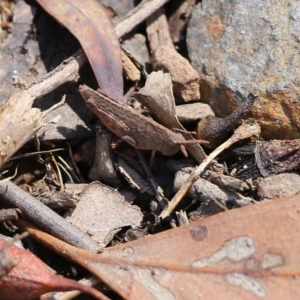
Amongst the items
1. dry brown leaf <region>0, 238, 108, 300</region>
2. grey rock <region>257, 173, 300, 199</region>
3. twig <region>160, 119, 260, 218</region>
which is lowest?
grey rock <region>257, 173, 300, 199</region>

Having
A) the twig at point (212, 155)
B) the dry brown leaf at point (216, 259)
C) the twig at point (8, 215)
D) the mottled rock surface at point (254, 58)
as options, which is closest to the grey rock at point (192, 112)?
the mottled rock surface at point (254, 58)

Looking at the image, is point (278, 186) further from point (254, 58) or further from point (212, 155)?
point (254, 58)

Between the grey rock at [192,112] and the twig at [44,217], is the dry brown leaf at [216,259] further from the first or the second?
the grey rock at [192,112]

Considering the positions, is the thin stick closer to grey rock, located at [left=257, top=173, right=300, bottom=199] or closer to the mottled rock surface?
the mottled rock surface

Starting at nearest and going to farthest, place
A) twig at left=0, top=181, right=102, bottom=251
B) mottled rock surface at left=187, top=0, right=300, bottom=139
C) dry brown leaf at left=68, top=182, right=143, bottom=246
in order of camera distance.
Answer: twig at left=0, top=181, right=102, bottom=251 < dry brown leaf at left=68, top=182, right=143, bottom=246 < mottled rock surface at left=187, top=0, right=300, bottom=139

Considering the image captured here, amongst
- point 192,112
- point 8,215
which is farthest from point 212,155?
point 8,215

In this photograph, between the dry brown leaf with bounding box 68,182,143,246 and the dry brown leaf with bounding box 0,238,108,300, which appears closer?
the dry brown leaf with bounding box 0,238,108,300

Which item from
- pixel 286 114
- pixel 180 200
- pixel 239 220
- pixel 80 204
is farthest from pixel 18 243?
pixel 286 114

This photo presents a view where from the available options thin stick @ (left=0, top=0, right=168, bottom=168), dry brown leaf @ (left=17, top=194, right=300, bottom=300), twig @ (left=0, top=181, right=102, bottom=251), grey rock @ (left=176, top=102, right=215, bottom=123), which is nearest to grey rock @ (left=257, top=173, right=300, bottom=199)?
dry brown leaf @ (left=17, top=194, right=300, bottom=300)

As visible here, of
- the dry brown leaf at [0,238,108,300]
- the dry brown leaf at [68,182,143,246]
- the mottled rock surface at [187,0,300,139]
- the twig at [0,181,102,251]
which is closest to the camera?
the dry brown leaf at [0,238,108,300]
